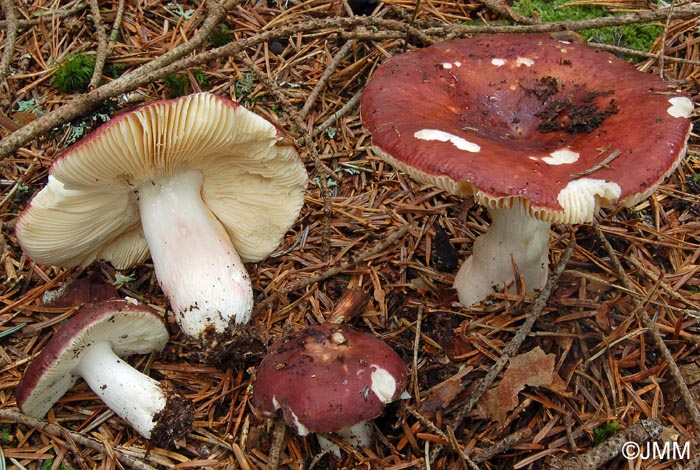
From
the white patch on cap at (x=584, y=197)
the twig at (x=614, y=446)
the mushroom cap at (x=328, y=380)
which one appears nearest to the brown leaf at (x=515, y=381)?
the twig at (x=614, y=446)

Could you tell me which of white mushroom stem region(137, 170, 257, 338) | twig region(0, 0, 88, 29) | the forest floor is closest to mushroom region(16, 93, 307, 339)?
white mushroom stem region(137, 170, 257, 338)

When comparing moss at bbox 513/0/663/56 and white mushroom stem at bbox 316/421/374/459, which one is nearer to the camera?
white mushroom stem at bbox 316/421/374/459

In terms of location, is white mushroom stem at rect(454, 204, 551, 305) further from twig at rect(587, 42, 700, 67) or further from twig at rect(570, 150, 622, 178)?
twig at rect(587, 42, 700, 67)

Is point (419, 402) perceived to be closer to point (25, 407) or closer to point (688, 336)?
point (688, 336)

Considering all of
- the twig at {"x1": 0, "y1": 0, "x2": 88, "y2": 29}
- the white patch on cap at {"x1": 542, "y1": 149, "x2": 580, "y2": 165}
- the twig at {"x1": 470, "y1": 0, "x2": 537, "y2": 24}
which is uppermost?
the twig at {"x1": 0, "y1": 0, "x2": 88, "y2": 29}

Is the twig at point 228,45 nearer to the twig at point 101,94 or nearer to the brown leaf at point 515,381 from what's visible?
the twig at point 101,94

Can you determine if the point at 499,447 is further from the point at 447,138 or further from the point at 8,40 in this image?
the point at 8,40
